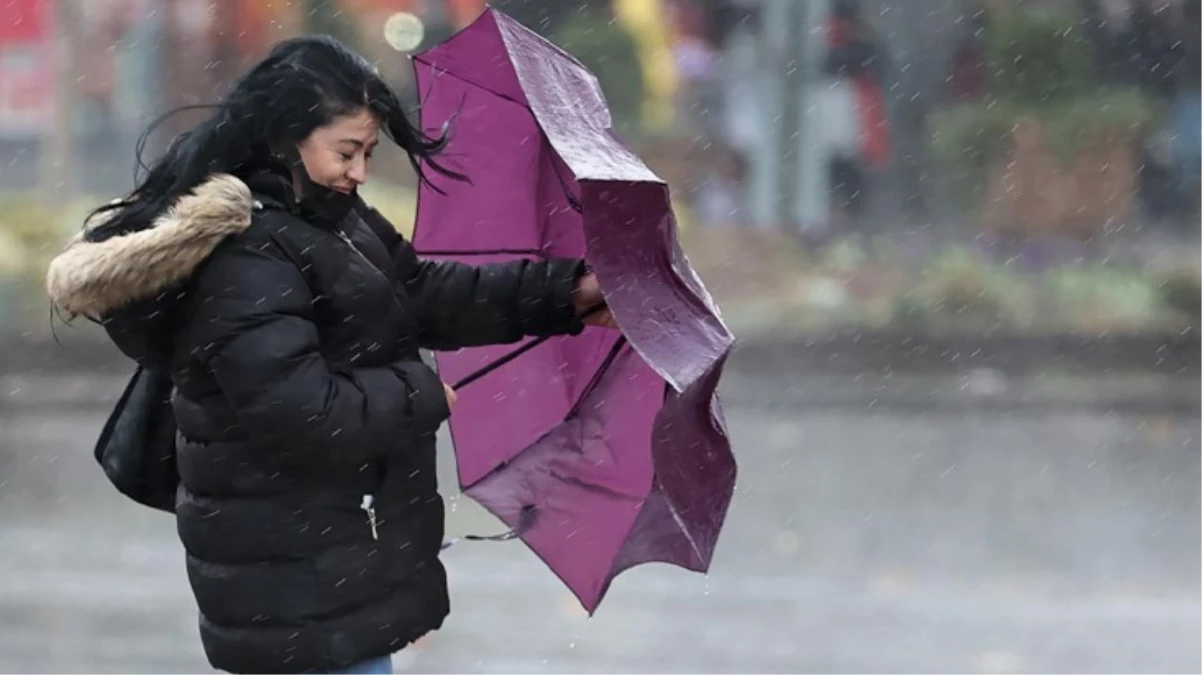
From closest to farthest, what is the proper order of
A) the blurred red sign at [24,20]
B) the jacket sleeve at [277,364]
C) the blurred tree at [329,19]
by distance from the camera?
the jacket sleeve at [277,364]
the blurred red sign at [24,20]
the blurred tree at [329,19]

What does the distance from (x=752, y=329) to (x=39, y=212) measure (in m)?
5.15

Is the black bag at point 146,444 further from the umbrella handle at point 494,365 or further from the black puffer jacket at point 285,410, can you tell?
the umbrella handle at point 494,365

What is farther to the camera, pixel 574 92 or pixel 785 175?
pixel 785 175

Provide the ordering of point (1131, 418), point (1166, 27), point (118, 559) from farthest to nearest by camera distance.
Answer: point (1166, 27)
point (1131, 418)
point (118, 559)

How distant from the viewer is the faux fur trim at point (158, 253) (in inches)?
104

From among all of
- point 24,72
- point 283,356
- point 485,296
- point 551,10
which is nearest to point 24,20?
point 24,72

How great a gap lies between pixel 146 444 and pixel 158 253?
497mm

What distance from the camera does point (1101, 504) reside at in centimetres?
824

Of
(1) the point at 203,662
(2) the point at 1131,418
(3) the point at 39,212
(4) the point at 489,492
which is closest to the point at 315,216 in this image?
(4) the point at 489,492

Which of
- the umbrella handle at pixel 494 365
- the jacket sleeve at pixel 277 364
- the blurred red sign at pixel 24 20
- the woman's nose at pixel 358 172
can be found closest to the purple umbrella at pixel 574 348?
the umbrella handle at pixel 494 365

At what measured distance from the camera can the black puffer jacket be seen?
2656 mm

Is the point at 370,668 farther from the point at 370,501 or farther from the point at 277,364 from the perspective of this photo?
the point at 277,364

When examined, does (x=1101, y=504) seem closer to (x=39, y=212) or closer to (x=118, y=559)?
(x=118, y=559)

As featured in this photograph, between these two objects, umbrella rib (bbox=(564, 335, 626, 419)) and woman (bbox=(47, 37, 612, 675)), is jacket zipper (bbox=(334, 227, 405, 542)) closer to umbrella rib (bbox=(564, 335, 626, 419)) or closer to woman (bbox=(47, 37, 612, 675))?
woman (bbox=(47, 37, 612, 675))
